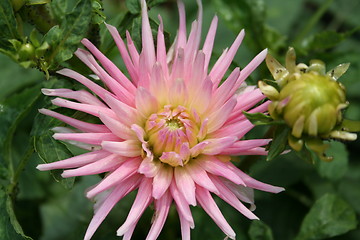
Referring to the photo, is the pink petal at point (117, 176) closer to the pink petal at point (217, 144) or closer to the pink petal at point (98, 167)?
the pink petal at point (98, 167)

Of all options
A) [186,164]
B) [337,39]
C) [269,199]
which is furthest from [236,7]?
[186,164]

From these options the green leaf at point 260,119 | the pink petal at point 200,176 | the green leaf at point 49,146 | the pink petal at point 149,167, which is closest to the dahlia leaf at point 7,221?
the green leaf at point 49,146

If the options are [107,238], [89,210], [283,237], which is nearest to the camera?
[107,238]

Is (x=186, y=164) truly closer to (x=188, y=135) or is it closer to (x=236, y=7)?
(x=188, y=135)

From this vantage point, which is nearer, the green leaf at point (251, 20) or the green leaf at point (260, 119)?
the green leaf at point (260, 119)

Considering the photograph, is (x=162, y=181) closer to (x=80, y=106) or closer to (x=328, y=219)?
(x=80, y=106)

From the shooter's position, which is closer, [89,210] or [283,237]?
[89,210]

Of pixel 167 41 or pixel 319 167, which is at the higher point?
pixel 167 41
